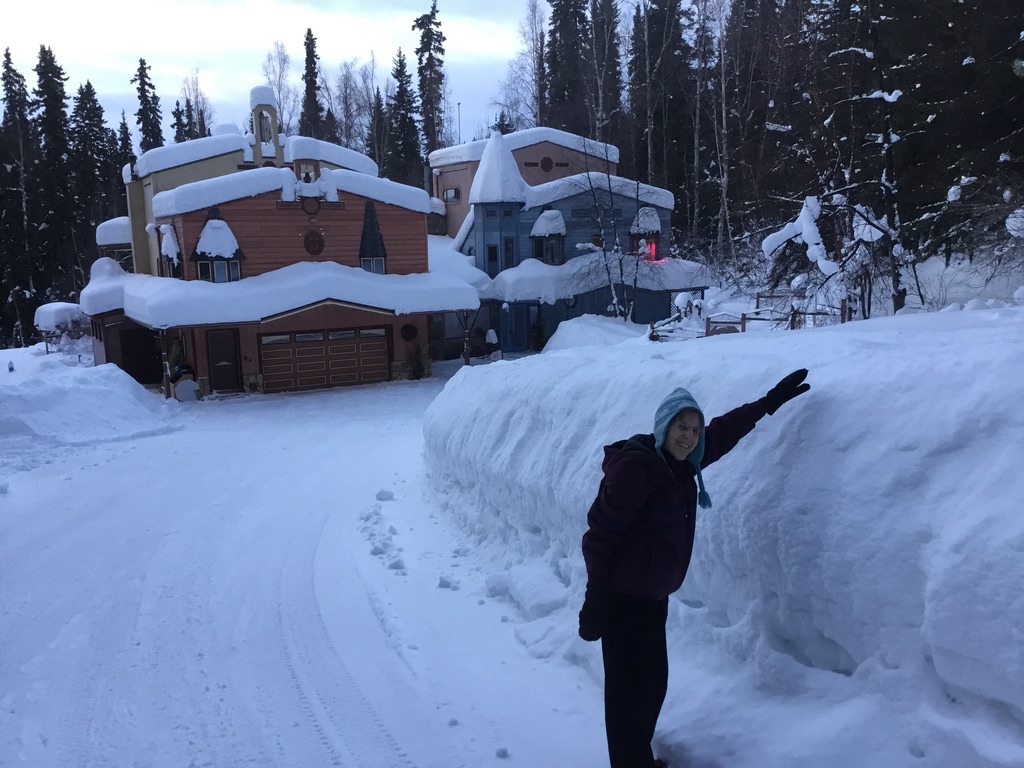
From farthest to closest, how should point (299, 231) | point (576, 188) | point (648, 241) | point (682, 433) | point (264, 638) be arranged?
point (648, 241)
point (576, 188)
point (299, 231)
point (264, 638)
point (682, 433)

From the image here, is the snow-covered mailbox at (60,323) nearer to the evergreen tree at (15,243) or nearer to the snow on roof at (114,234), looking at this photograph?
the snow on roof at (114,234)

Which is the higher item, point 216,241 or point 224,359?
point 216,241

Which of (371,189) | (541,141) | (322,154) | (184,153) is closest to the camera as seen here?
(371,189)

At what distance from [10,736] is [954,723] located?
5210mm

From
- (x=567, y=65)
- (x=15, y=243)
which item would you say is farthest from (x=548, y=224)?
(x=15, y=243)

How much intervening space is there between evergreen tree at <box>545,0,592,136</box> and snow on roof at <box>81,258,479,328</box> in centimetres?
2291

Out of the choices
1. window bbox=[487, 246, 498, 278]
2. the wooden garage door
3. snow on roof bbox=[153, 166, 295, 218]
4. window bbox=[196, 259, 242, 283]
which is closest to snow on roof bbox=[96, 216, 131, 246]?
snow on roof bbox=[153, 166, 295, 218]

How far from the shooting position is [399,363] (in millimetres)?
25047

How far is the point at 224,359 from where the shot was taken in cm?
2309

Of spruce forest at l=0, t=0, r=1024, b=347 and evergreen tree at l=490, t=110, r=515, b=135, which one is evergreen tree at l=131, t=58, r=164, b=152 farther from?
evergreen tree at l=490, t=110, r=515, b=135

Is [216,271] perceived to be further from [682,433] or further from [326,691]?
[682,433]

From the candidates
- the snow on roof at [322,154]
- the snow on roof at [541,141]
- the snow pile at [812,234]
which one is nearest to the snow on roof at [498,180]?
the snow on roof at [541,141]

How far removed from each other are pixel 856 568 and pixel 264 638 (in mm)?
4462

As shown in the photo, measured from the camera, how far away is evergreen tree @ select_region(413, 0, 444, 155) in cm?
4972
